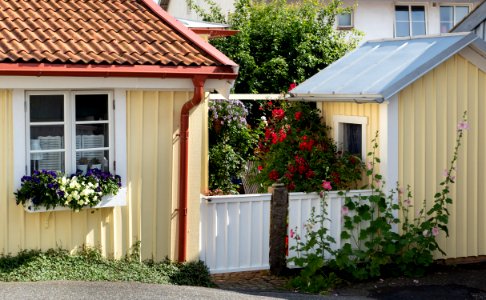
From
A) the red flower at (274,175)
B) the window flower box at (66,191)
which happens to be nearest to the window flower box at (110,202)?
the window flower box at (66,191)

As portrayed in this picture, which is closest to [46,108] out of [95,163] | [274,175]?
[95,163]

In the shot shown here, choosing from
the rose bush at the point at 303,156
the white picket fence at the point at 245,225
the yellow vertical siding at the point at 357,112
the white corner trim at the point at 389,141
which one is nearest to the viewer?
the white picket fence at the point at 245,225

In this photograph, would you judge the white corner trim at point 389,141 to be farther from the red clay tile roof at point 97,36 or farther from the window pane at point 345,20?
the window pane at point 345,20

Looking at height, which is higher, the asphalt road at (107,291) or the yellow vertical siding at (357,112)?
the yellow vertical siding at (357,112)

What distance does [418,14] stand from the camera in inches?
1068

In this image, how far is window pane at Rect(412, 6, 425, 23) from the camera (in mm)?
26972

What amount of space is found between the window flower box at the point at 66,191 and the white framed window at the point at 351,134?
3.78 m

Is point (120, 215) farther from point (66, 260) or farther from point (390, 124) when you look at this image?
point (390, 124)

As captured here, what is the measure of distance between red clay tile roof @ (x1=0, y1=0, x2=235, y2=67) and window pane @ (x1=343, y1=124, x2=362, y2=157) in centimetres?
279

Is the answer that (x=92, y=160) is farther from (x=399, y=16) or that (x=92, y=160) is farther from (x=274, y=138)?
(x=399, y=16)

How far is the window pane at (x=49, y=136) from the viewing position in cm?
987

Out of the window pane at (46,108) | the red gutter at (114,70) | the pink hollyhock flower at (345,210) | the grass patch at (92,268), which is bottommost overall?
the grass patch at (92,268)

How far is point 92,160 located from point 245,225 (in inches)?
87.5

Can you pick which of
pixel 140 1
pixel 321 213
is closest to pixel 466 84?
pixel 321 213
